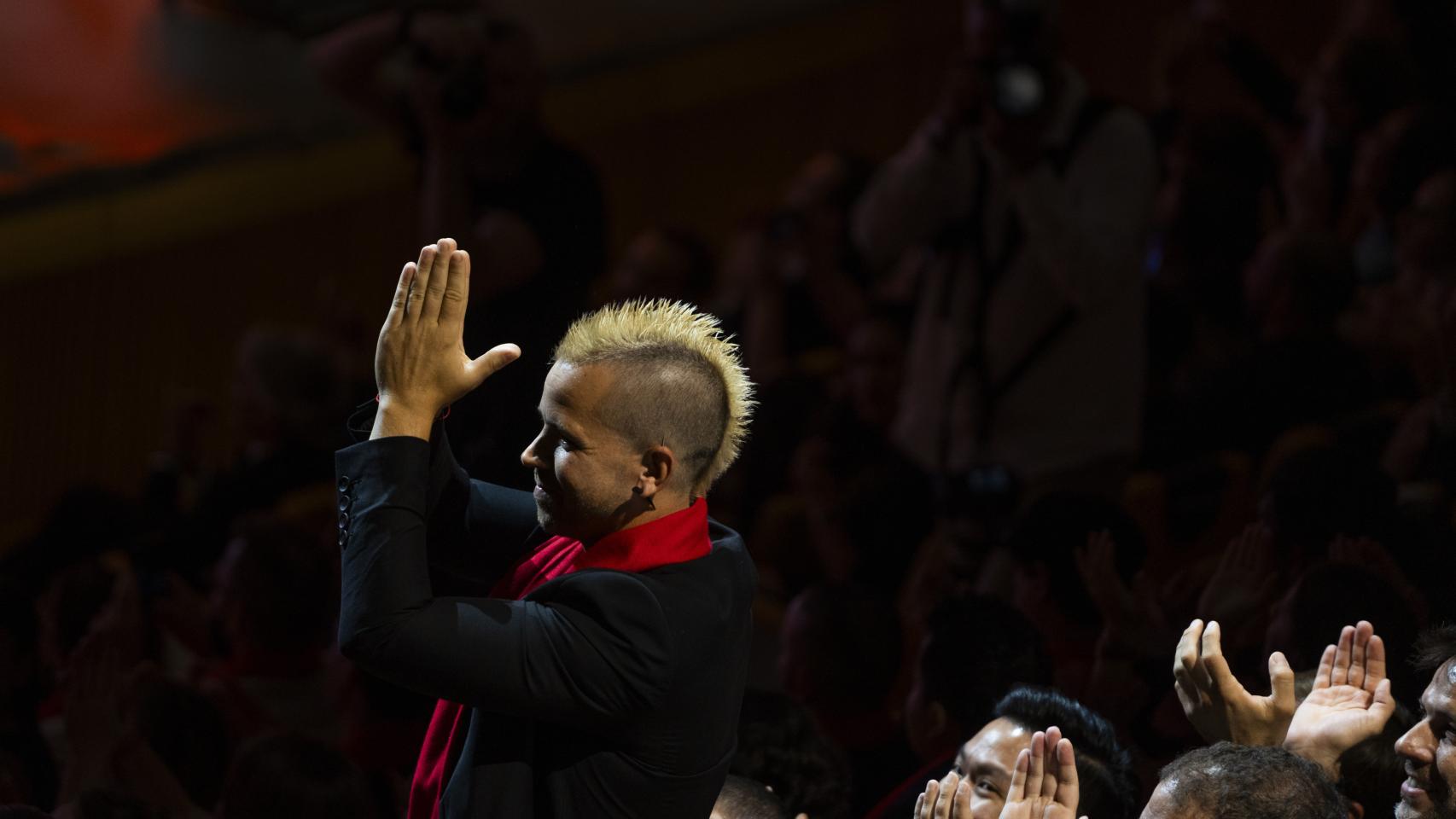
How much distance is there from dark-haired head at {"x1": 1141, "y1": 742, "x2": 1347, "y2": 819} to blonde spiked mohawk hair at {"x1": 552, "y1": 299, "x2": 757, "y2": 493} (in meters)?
0.53

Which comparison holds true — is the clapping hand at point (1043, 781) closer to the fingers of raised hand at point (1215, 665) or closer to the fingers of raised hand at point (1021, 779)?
the fingers of raised hand at point (1021, 779)

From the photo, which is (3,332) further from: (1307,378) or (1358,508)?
(1358,508)

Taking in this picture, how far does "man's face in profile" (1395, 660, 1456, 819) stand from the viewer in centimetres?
189

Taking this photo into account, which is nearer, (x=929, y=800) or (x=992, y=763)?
(x=929, y=800)

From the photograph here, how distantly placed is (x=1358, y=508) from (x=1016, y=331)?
46.9 inches

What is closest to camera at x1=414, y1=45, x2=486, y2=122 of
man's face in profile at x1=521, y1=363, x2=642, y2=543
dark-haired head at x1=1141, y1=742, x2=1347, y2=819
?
man's face in profile at x1=521, y1=363, x2=642, y2=543

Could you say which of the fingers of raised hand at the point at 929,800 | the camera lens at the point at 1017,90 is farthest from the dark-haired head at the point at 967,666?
the camera lens at the point at 1017,90

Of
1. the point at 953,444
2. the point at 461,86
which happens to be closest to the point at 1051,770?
the point at 953,444

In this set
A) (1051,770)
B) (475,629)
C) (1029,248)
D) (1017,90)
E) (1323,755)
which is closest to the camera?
(475,629)

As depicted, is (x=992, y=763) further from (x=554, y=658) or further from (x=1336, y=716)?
(x=554, y=658)

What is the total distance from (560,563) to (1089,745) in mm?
686

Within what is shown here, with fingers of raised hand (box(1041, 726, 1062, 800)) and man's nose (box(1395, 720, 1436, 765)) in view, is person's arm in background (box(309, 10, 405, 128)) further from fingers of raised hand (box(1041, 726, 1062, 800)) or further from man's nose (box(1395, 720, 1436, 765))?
man's nose (box(1395, 720, 1436, 765))

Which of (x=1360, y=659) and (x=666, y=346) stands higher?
(x=666, y=346)

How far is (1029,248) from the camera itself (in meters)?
3.76
